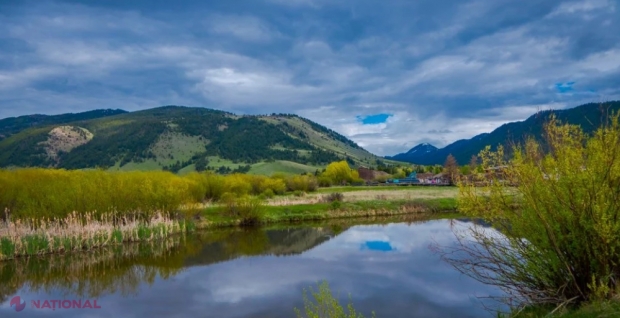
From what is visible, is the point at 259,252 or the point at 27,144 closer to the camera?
the point at 259,252

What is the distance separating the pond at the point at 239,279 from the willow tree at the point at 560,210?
164 centimetres

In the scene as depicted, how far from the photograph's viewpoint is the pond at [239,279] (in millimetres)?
16812

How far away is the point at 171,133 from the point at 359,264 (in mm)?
187111

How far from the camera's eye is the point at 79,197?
31.8 metres

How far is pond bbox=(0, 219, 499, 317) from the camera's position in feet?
55.2

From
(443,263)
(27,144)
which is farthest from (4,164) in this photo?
(443,263)

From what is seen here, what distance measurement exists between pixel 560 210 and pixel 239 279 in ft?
53.1

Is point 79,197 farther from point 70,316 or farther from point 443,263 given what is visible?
point 443,263

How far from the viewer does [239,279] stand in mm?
22016

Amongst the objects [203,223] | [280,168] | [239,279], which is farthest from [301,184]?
[280,168]

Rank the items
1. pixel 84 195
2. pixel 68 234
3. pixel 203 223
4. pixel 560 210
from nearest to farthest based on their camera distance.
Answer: pixel 560 210
pixel 68 234
pixel 84 195
pixel 203 223

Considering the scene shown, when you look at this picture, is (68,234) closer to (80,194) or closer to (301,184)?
(80,194)

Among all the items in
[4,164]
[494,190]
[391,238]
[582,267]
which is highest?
[4,164]

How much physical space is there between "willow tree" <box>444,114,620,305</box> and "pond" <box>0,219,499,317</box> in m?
1.64
